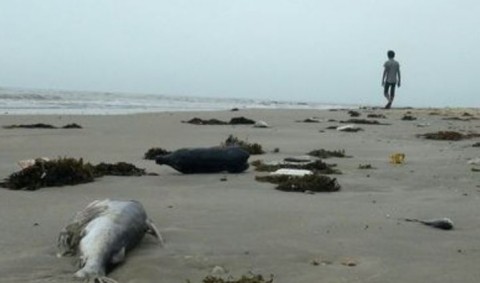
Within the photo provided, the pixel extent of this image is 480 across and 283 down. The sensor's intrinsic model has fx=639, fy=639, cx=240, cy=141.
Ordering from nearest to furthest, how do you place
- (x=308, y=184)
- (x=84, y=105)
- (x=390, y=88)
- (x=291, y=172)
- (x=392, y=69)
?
(x=308, y=184) < (x=291, y=172) < (x=392, y=69) < (x=390, y=88) < (x=84, y=105)

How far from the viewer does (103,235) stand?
3295mm

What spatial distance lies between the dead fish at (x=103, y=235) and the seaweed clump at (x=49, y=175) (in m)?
2.19

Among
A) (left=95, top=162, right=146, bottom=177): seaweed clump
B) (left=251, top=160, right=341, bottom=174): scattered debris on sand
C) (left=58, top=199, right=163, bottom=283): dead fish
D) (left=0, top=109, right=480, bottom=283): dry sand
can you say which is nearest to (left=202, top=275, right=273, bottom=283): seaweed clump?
(left=0, top=109, right=480, bottom=283): dry sand

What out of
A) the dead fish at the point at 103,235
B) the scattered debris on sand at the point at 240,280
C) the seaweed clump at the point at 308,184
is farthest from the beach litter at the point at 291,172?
the scattered debris on sand at the point at 240,280

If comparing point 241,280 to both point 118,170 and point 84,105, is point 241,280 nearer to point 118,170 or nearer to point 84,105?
point 118,170

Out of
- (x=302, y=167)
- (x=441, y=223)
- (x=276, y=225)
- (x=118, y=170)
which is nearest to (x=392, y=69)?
(x=302, y=167)

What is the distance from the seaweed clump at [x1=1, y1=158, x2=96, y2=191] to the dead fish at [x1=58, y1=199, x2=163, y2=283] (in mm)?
2189

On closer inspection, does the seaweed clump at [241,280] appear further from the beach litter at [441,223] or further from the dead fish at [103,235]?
the beach litter at [441,223]

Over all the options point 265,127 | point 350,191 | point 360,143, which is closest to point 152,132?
point 265,127

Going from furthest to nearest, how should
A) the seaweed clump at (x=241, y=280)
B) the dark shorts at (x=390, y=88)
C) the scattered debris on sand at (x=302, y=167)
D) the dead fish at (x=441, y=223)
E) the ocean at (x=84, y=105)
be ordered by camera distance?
the dark shorts at (x=390, y=88)
the ocean at (x=84, y=105)
the scattered debris on sand at (x=302, y=167)
the dead fish at (x=441, y=223)
the seaweed clump at (x=241, y=280)

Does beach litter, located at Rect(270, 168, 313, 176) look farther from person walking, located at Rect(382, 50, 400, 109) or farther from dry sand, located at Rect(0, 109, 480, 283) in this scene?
person walking, located at Rect(382, 50, 400, 109)

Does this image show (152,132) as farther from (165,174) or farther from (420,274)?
(420,274)

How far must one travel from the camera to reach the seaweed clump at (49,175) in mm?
5758

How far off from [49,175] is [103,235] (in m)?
2.83
